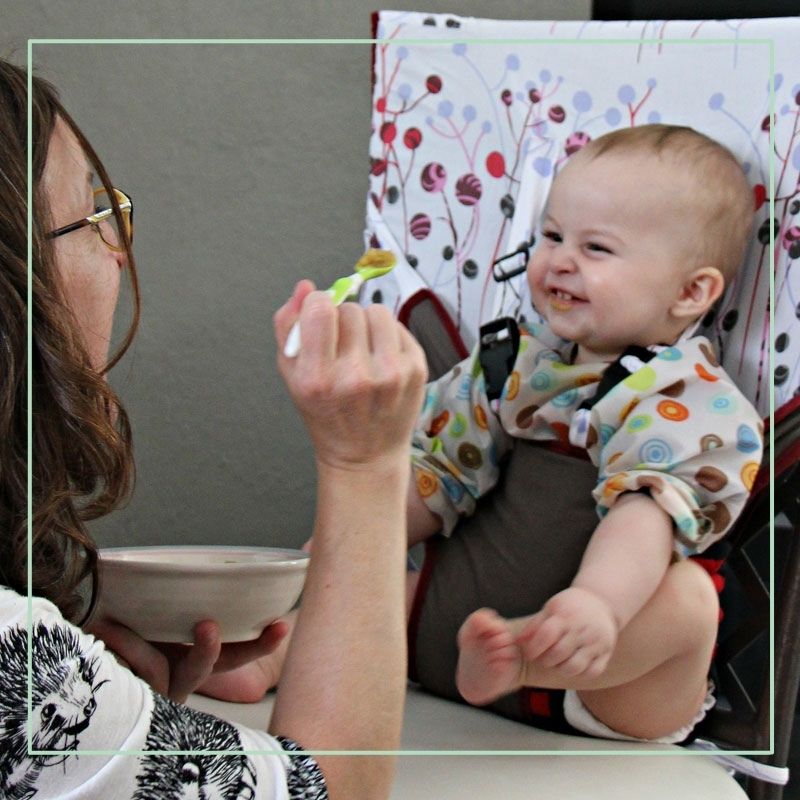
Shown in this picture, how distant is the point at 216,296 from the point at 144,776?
0.77 feet

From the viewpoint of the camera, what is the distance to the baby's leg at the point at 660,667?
55 cm

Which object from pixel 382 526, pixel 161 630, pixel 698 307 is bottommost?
pixel 161 630

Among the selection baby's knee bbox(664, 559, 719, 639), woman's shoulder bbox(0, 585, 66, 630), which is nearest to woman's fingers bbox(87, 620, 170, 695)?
woman's shoulder bbox(0, 585, 66, 630)

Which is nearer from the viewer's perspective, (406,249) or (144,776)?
(144,776)

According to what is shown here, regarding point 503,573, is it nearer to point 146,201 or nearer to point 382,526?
point 382,526

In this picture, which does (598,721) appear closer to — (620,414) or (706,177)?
(620,414)

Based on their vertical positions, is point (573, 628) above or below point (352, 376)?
below

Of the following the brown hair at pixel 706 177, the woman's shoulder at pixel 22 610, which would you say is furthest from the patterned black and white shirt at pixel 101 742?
the brown hair at pixel 706 177

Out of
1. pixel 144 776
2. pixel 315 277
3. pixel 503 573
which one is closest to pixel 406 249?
pixel 315 277

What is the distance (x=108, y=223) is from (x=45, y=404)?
0.10m

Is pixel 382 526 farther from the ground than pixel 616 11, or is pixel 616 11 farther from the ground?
pixel 616 11

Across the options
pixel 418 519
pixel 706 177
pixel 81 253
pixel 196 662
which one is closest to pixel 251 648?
pixel 196 662

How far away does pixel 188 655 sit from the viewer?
627 mm

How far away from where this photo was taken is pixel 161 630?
614 millimetres
